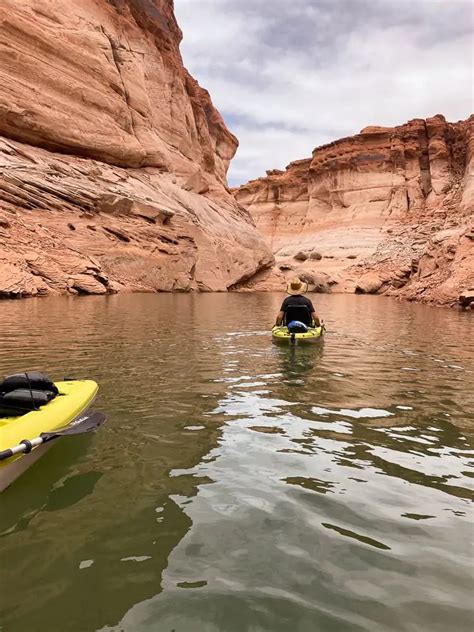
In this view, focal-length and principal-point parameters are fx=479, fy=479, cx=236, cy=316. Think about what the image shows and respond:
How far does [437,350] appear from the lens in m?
11.4

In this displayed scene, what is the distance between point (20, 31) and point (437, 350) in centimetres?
3309

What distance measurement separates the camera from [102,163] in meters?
35.2

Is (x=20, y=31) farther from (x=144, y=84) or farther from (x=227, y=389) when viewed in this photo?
(x=227, y=389)

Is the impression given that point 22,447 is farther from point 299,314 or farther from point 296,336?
point 299,314

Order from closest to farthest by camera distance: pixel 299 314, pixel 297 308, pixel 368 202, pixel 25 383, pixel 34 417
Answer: pixel 34 417 → pixel 25 383 → pixel 297 308 → pixel 299 314 → pixel 368 202

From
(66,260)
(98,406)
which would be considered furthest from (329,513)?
(66,260)

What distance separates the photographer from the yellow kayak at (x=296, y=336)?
10953mm

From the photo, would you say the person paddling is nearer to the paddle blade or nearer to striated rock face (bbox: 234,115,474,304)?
the paddle blade

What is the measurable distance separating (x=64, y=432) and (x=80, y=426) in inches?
14.2

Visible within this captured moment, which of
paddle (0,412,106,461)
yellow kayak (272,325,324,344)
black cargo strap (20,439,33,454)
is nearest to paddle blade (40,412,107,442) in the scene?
paddle (0,412,106,461)

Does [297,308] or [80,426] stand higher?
[297,308]

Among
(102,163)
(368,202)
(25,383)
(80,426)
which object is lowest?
(80,426)

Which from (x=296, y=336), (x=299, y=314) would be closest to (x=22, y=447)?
(x=296, y=336)

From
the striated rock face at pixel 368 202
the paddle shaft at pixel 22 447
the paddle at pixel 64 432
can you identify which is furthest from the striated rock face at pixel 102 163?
the paddle shaft at pixel 22 447
